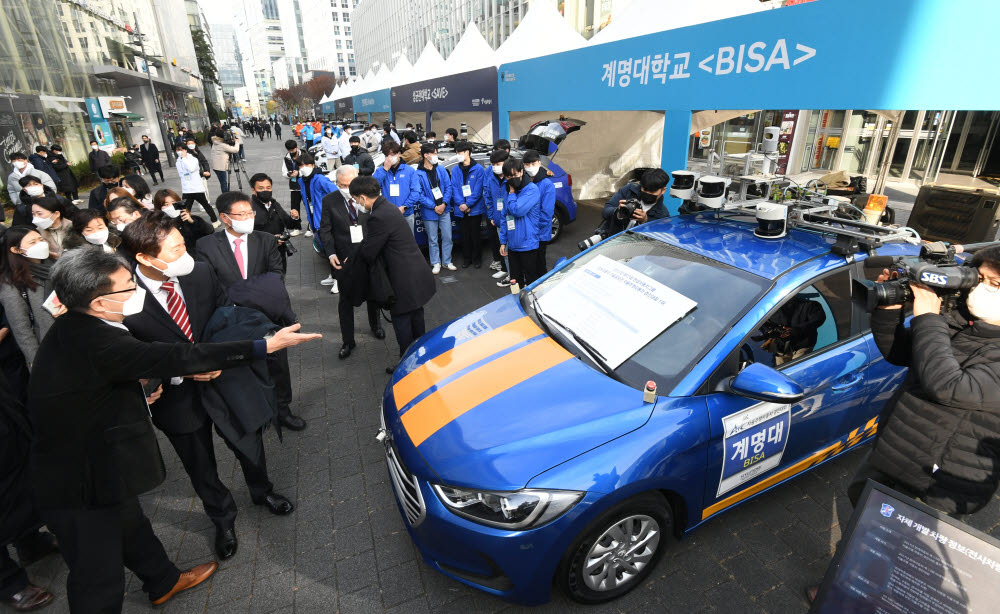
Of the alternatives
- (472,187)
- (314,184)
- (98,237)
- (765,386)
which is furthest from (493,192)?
(765,386)

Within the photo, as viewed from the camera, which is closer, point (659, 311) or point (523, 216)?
point (659, 311)

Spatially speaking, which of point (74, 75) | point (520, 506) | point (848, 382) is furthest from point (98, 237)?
point (74, 75)

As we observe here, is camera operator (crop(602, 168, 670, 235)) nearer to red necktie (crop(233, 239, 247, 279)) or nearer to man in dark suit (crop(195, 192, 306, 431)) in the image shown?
man in dark suit (crop(195, 192, 306, 431))

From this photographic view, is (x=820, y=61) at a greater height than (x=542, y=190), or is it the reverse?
(x=820, y=61)

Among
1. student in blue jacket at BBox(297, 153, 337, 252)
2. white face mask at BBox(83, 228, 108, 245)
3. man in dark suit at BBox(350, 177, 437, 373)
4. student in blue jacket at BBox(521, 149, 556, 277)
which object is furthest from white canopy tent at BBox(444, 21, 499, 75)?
white face mask at BBox(83, 228, 108, 245)

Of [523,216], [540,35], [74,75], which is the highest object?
[74,75]

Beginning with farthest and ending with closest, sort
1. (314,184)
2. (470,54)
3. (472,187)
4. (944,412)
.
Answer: (470,54) → (472,187) → (314,184) → (944,412)

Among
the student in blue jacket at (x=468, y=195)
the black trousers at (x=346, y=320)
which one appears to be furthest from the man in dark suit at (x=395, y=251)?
the student in blue jacket at (x=468, y=195)

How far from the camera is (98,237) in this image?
3764 mm

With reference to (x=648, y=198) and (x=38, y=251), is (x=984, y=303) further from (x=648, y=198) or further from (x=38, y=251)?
(x=38, y=251)

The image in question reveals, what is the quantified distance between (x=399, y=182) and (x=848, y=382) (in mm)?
5509

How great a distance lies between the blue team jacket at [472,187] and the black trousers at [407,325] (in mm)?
3335

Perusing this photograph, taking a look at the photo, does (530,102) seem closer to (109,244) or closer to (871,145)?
(109,244)

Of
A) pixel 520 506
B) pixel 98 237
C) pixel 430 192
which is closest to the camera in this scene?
pixel 520 506
